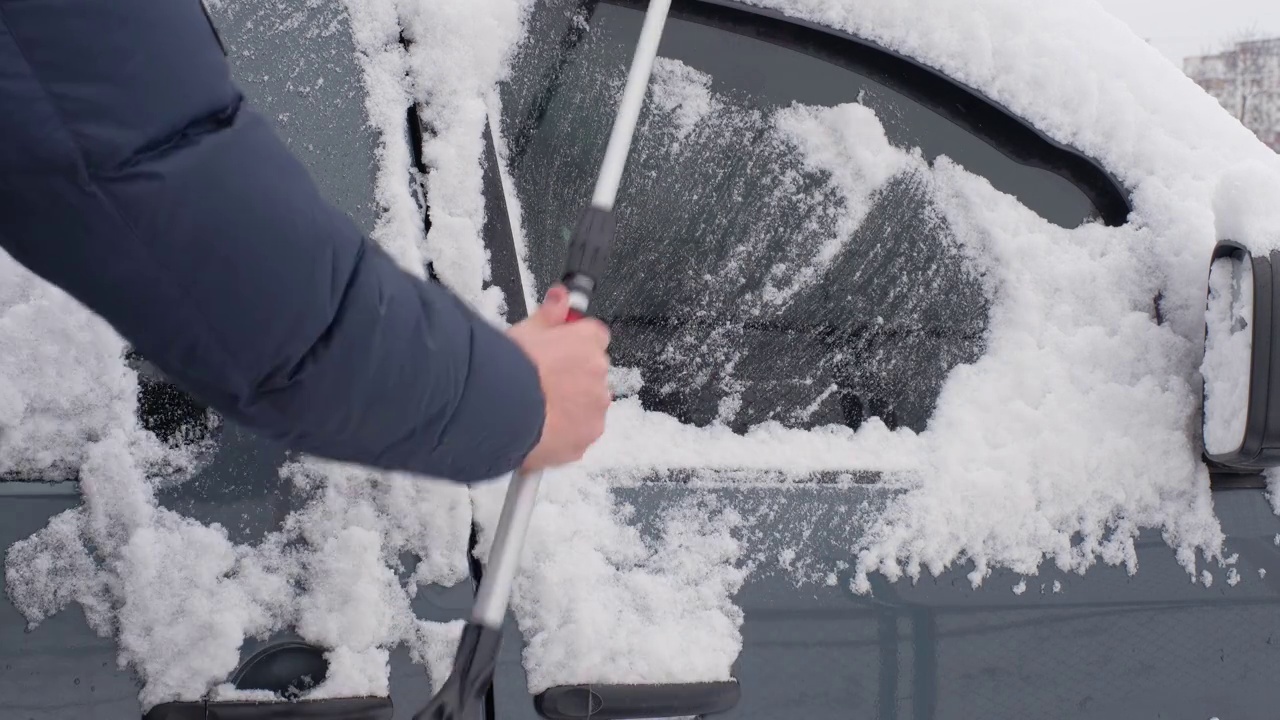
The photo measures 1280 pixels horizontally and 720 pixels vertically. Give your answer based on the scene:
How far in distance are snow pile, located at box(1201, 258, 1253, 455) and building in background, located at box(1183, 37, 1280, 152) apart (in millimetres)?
46439

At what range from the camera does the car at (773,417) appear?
108cm

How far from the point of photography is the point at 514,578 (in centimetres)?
120

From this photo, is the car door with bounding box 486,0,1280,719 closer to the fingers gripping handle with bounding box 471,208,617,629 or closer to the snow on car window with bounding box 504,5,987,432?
the snow on car window with bounding box 504,5,987,432

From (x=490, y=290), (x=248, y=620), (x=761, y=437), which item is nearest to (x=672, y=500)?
(x=761, y=437)

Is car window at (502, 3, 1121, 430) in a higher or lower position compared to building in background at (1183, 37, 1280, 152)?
lower

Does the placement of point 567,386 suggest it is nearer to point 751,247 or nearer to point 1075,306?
point 751,247

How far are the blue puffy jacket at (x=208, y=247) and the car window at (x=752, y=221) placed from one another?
0.54 m

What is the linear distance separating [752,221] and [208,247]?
89cm

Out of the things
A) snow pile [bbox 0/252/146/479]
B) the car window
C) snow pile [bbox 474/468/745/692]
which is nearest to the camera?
snow pile [bbox 0/252/146/479]

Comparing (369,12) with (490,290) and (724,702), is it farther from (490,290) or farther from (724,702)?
(724,702)

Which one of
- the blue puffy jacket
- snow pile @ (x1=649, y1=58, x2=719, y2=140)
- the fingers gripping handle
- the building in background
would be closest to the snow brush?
the fingers gripping handle

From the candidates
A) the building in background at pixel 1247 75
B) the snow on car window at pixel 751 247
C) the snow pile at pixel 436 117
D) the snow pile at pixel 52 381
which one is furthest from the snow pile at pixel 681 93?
the building in background at pixel 1247 75

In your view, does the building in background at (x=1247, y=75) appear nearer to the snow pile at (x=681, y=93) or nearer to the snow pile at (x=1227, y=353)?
the snow pile at (x=1227, y=353)

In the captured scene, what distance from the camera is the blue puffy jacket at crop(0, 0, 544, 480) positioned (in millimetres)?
683
